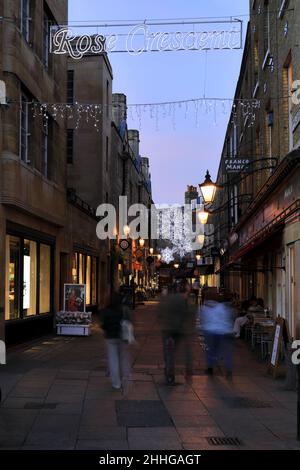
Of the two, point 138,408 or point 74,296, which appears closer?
point 138,408

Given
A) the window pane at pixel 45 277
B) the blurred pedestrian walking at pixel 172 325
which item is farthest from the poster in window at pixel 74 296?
the blurred pedestrian walking at pixel 172 325

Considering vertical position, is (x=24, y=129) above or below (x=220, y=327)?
above

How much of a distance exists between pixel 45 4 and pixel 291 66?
7.99 meters

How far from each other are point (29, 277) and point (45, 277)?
2039 mm

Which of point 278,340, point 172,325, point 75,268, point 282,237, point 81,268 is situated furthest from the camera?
point 81,268

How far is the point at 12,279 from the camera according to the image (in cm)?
1530

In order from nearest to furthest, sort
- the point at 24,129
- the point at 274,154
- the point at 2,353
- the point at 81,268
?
the point at 2,353, the point at 24,129, the point at 274,154, the point at 81,268

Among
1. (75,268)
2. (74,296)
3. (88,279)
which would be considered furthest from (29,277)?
(88,279)

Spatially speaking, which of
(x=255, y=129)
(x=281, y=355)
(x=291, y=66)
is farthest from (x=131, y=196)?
(x=281, y=355)

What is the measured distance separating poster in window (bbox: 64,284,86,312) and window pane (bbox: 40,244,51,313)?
23.2 inches

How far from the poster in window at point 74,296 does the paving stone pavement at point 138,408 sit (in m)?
5.52

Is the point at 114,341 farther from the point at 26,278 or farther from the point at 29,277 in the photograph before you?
the point at 29,277

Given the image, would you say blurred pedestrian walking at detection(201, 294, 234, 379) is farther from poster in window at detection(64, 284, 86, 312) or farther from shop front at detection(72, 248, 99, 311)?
shop front at detection(72, 248, 99, 311)
